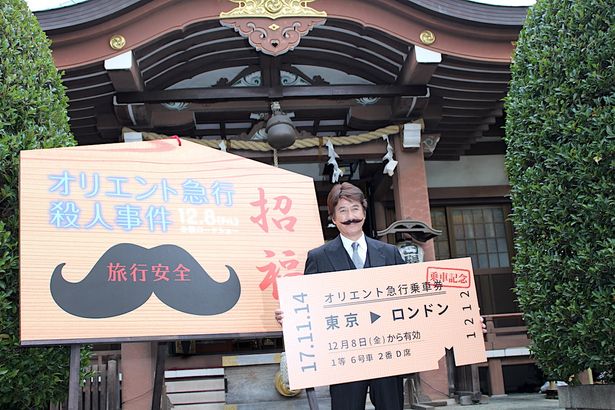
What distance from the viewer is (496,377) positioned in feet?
32.3

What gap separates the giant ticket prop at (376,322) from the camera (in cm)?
356

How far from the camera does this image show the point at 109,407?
255 inches

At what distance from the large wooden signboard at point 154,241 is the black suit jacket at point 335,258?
0.45 ft

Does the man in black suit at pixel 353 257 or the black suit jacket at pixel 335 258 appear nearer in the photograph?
the man in black suit at pixel 353 257

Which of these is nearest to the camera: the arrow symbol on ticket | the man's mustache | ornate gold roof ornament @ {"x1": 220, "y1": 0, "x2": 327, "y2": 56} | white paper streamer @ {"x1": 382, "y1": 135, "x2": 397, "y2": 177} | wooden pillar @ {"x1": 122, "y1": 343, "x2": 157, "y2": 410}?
the arrow symbol on ticket

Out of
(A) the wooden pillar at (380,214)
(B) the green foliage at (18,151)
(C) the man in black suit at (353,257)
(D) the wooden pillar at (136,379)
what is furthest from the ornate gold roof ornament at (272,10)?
(A) the wooden pillar at (380,214)

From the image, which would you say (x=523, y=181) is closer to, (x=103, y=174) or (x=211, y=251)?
(x=211, y=251)

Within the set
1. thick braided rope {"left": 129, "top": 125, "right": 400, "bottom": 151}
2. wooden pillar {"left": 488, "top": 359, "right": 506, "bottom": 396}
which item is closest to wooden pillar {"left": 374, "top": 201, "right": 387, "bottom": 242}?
thick braided rope {"left": 129, "top": 125, "right": 400, "bottom": 151}

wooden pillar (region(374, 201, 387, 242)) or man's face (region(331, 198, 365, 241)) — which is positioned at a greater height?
wooden pillar (region(374, 201, 387, 242))

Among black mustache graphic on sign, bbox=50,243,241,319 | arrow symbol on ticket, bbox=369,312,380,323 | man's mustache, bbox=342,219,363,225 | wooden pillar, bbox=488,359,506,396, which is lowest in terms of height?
wooden pillar, bbox=488,359,506,396

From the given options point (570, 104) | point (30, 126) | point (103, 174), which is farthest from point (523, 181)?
point (30, 126)

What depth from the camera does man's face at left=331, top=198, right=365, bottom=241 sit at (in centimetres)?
391

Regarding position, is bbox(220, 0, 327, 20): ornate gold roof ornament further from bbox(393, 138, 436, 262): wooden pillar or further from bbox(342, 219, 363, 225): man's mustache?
bbox(342, 219, 363, 225): man's mustache

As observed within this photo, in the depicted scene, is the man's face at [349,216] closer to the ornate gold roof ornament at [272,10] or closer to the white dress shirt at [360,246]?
the white dress shirt at [360,246]
